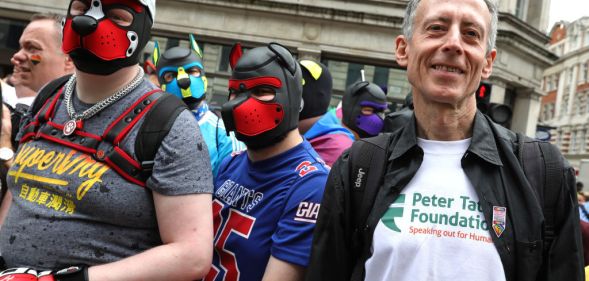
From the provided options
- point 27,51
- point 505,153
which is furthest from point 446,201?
point 27,51

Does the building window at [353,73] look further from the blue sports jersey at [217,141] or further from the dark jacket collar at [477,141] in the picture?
the dark jacket collar at [477,141]

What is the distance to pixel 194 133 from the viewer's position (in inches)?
74.7

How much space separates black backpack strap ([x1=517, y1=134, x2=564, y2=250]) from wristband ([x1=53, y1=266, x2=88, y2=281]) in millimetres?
1428

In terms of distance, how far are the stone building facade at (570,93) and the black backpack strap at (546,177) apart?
5305cm

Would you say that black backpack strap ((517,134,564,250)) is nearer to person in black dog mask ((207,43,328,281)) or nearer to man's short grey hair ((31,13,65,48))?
person in black dog mask ((207,43,328,281))

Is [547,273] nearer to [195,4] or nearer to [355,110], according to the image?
[355,110]

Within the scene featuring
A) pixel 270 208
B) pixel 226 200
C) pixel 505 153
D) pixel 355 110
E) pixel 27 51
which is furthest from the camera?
pixel 355 110

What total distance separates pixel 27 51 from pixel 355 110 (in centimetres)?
355

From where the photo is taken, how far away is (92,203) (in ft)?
5.85

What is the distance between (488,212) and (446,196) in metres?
0.13

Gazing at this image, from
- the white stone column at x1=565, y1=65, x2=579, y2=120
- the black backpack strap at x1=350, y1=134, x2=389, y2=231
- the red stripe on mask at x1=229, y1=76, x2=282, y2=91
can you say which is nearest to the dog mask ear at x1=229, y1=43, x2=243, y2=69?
the red stripe on mask at x1=229, y1=76, x2=282, y2=91

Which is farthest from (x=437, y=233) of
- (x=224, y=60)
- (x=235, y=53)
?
(x=224, y=60)

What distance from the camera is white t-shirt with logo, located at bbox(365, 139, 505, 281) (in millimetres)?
1664

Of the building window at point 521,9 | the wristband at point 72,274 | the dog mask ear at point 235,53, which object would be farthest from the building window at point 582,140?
the wristband at point 72,274
